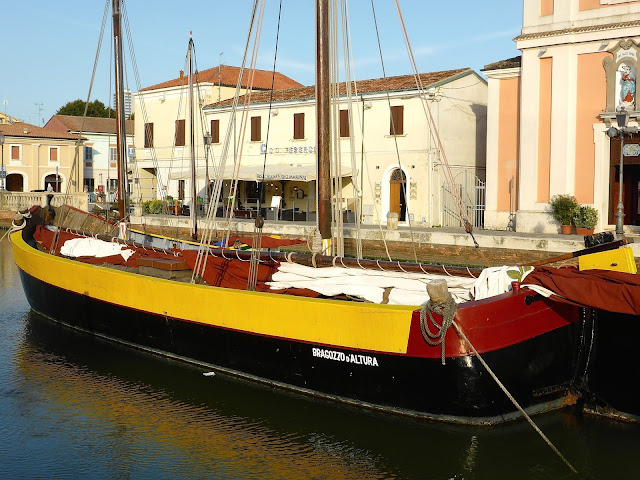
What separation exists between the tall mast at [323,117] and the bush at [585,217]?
523 inches

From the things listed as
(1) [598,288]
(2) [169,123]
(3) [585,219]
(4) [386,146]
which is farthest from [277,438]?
(2) [169,123]

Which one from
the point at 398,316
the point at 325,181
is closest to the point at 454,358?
the point at 398,316

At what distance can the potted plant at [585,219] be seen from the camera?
2217cm

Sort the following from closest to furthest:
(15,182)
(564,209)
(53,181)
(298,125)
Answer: (564,209) < (298,125) < (15,182) < (53,181)

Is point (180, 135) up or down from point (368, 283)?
up

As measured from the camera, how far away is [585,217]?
22.2 meters

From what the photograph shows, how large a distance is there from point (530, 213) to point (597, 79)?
4.55 m

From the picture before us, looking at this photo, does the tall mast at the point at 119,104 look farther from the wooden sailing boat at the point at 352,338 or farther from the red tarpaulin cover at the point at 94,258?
the wooden sailing boat at the point at 352,338

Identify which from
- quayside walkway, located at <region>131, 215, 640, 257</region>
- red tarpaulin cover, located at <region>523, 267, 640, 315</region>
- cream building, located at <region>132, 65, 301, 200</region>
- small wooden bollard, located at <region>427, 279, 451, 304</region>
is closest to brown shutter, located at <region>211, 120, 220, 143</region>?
cream building, located at <region>132, 65, 301, 200</region>

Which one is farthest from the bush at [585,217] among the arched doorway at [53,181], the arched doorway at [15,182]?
the arched doorway at [15,182]

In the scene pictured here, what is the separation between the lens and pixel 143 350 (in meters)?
11.3

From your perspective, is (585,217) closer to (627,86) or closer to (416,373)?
(627,86)

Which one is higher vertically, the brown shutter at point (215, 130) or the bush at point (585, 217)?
the brown shutter at point (215, 130)

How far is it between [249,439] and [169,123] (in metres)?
32.3
